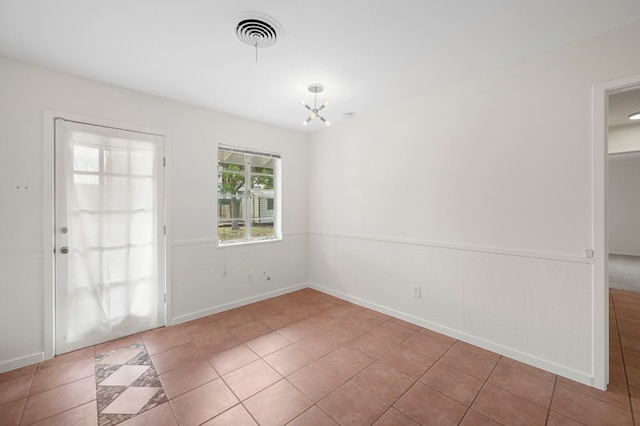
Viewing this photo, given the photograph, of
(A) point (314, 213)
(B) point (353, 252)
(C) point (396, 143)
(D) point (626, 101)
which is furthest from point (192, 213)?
(D) point (626, 101)

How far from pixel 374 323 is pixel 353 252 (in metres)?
1.04

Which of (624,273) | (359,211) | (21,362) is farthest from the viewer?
(624,273)

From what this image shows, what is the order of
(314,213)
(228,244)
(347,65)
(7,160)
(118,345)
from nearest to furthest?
(7,160) → (347,65) → (118,345) → (228,244) → (314,213)

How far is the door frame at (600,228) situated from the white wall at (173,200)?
137 inches

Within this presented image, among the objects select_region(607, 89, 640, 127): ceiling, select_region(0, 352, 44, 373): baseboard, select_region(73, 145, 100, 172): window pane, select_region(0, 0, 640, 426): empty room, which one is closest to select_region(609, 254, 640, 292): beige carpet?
select_region(0, 0, 640, 426): empty room

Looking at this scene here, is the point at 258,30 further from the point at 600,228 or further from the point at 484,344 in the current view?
the point at 484,344

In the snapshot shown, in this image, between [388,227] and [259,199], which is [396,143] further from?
[259,199]

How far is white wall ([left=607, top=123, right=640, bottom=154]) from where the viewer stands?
3.86m

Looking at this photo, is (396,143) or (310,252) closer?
(396,143)

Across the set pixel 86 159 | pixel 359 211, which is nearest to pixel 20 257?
pixel 86 159

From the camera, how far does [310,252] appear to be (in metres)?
4.63

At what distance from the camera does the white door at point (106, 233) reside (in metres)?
2.55

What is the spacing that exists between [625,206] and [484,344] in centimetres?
785

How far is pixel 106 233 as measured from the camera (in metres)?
2.77
